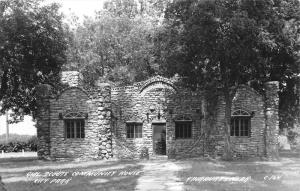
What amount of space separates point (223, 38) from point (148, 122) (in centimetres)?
743

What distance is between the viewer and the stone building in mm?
24859

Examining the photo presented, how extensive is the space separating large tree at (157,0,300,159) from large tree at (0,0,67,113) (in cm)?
761

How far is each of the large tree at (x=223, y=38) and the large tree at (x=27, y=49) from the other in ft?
25.0

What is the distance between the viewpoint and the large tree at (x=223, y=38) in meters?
20.9

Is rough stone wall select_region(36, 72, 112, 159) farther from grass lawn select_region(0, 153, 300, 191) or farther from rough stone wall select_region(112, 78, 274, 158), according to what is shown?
grass lawn select_region(0, 153, 300, 191)

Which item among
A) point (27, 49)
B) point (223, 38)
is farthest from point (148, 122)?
point (27, 49)

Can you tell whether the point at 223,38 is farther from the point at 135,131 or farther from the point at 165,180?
the point at 165,180

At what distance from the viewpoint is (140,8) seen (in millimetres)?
50125

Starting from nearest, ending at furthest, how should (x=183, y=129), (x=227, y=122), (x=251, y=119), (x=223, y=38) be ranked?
(x=223, y=38) < (x=227, y=122) < (x=251, y=119) < (x=183, y=129)

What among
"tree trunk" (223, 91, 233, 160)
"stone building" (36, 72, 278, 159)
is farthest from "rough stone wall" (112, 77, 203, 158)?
"tree trunk" (223, 91, 233, 160)

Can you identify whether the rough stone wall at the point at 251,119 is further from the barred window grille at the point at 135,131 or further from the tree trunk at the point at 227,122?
the barred window grille at the point at 135,131

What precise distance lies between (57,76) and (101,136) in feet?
22.2

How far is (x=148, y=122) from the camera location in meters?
25.7

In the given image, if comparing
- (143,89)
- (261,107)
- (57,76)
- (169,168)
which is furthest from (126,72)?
(169,168)
